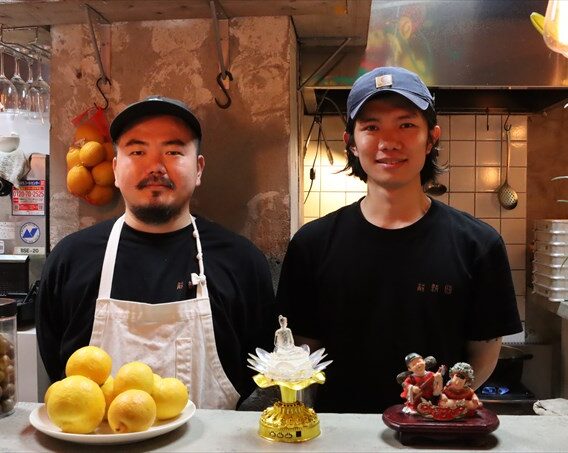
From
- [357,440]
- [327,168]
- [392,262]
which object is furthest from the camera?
[327,168]

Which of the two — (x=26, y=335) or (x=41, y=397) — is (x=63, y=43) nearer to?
(x=26, y=335)

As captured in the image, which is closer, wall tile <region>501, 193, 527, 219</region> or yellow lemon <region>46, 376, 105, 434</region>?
yellow lemon <region>46, 376, 105, 434</region>

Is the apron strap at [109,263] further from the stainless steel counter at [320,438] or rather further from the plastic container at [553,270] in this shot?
the plastic container at [553,270]

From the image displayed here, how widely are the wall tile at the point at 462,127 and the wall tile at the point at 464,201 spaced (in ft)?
1.19

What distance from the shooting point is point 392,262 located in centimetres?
166

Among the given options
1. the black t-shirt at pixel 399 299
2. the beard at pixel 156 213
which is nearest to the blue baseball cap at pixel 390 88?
the black t-shirt at pixel 399 299

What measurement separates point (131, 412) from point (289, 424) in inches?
10.9

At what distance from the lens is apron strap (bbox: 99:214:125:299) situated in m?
1.70

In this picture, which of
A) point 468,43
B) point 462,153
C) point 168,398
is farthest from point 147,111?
point 462,153

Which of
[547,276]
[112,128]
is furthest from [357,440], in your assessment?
[547,276]

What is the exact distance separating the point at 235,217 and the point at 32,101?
112cm

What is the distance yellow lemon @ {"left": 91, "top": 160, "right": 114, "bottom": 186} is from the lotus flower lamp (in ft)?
3.96

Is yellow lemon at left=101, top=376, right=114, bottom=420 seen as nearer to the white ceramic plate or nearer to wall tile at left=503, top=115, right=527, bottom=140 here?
the white ceramic plate

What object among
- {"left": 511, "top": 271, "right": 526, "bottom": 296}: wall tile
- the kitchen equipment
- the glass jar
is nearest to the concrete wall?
the glass jar
